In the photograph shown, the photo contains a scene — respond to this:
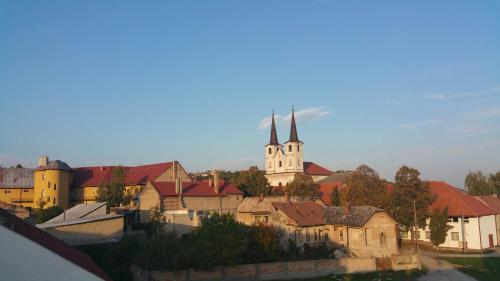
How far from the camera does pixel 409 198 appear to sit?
154 ft

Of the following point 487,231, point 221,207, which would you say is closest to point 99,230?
point 221,207

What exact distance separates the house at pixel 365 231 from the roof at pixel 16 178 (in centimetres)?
4500

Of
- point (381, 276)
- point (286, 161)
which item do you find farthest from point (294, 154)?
point (381, 276)

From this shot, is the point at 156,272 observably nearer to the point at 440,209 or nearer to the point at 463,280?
the point at 463,280

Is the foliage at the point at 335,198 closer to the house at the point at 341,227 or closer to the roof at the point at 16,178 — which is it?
the house at the point at 341,227

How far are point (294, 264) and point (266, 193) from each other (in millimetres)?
34273

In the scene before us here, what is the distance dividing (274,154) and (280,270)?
253 ft

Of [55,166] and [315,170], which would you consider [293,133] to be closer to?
[315,170]

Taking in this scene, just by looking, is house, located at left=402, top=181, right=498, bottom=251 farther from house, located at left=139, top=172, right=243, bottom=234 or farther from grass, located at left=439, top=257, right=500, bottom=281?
house, located at left=139, top=172, right=243, bottom=234

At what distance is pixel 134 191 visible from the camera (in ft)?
208

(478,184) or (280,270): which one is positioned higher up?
(478,184)

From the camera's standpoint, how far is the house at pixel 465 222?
4638 centimetres

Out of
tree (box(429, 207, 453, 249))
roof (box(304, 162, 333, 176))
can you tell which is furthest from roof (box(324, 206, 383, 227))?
roof (box(304, 162, 333, 176))

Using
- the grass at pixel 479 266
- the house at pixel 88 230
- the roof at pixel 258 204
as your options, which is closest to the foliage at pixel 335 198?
the roof at pixel 258 204
